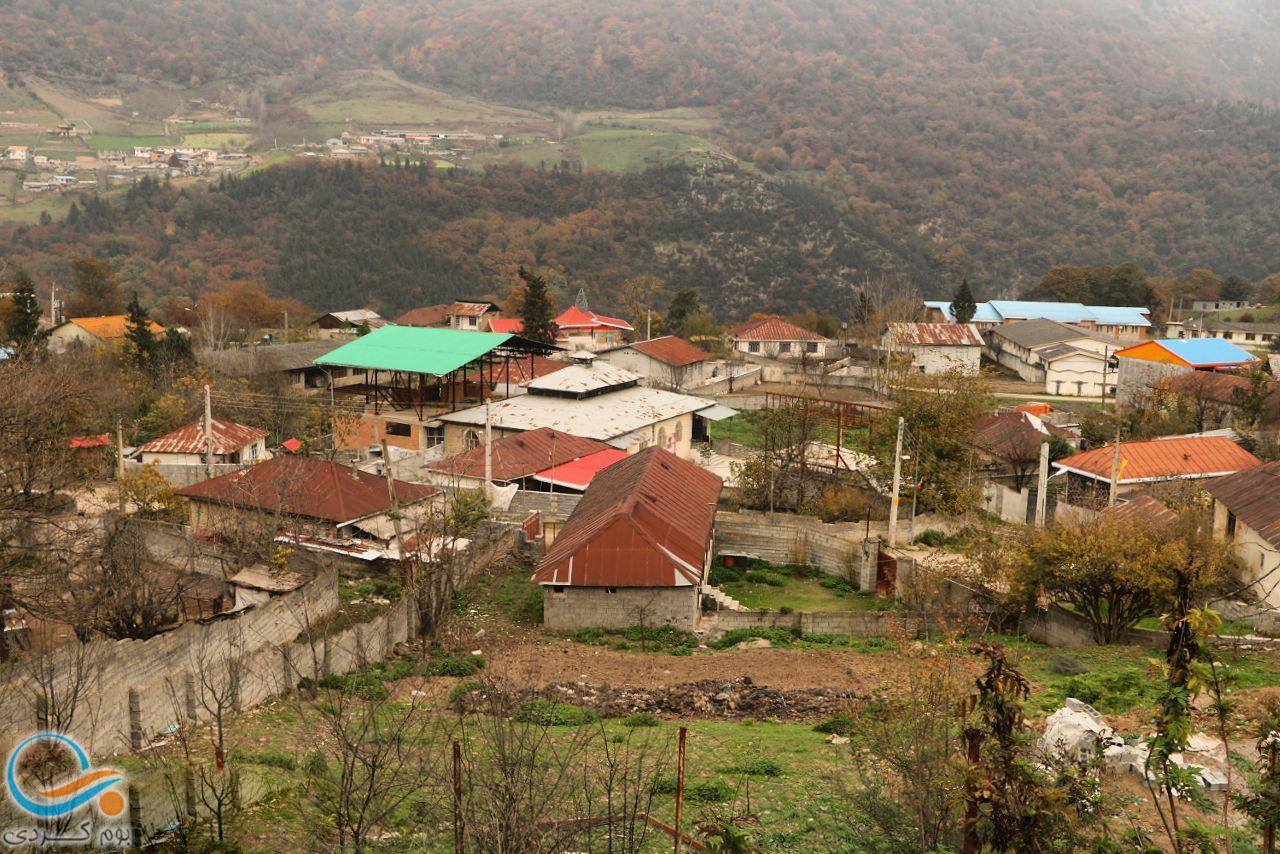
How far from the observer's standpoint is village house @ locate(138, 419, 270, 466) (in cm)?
3228

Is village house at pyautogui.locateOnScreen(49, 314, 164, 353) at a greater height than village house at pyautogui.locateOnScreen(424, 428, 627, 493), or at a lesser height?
greater

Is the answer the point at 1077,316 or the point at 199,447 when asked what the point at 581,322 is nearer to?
the point at 1077,316

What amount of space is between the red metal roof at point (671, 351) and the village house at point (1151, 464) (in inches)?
887

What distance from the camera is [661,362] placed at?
5238cm

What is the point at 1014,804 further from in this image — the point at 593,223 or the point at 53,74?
the point at 53,74

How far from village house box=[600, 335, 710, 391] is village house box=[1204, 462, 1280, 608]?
2916 cm

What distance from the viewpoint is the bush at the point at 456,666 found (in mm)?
17062

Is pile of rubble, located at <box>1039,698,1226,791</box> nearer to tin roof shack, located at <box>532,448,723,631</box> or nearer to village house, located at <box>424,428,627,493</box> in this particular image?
tin roof shack, located at <box>532,448,723,631</box>

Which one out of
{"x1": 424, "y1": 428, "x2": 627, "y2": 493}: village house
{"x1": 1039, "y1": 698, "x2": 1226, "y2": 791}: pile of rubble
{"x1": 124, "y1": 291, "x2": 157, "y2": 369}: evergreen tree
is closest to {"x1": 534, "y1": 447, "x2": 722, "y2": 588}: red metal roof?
{"x1": 424, "y1": 428, "x2": 627, "y2": 493}: village house

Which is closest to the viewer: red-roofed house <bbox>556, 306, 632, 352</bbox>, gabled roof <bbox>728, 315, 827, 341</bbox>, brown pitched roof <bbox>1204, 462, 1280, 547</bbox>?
brown pitched roof <bbox>1204, 462, 1280, 547</bbox>

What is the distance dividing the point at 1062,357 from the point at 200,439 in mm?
41381

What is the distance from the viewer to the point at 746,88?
199 meters

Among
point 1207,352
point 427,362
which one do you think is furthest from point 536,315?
point 1207,352

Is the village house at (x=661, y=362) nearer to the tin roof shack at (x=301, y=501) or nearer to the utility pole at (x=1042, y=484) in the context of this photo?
the utility pole at (x=1042, y=484)
